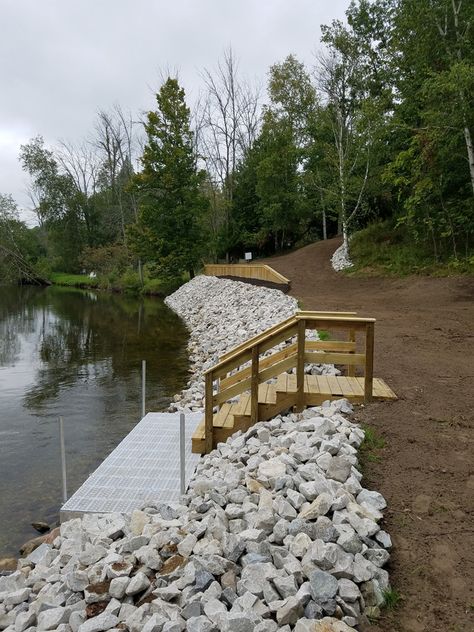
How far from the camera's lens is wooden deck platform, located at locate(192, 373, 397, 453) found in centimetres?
558

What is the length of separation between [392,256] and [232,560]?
21.3 meters

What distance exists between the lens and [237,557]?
3111mm

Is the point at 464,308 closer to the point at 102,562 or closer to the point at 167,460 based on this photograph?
the point at 167,460

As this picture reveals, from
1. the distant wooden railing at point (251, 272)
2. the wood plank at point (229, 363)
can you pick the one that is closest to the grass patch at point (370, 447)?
the wood plank at point (229, 363)

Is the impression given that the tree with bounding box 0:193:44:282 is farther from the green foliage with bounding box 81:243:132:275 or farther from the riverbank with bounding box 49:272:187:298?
the green foliage with bounding box 81:243:132:275

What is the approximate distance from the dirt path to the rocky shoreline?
18 cm

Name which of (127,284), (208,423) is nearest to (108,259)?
(127,284)

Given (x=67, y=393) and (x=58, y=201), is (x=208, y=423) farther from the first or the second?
(x=58, y=201)

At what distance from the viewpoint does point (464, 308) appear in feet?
44.5

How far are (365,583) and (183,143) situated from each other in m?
35.0

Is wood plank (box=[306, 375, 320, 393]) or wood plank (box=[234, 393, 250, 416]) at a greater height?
wood plank (box=[306, 375, 320, 393])

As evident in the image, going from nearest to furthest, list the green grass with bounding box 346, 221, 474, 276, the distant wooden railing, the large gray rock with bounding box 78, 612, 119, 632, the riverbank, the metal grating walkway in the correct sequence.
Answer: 1. the large gray rock with bounding box 78, 612, 119, 632
2. the metal grating walkway
3. the green grass with bounding box 346, 221, 474, 276
4. the distant wooden railing
5. the riverbank

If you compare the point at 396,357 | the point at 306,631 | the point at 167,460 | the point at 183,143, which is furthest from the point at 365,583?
the point at 183,143

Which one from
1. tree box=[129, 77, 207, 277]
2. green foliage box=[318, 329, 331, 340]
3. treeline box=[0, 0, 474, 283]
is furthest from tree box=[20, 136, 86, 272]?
green foliage box=[318, 329, 331, 340]
